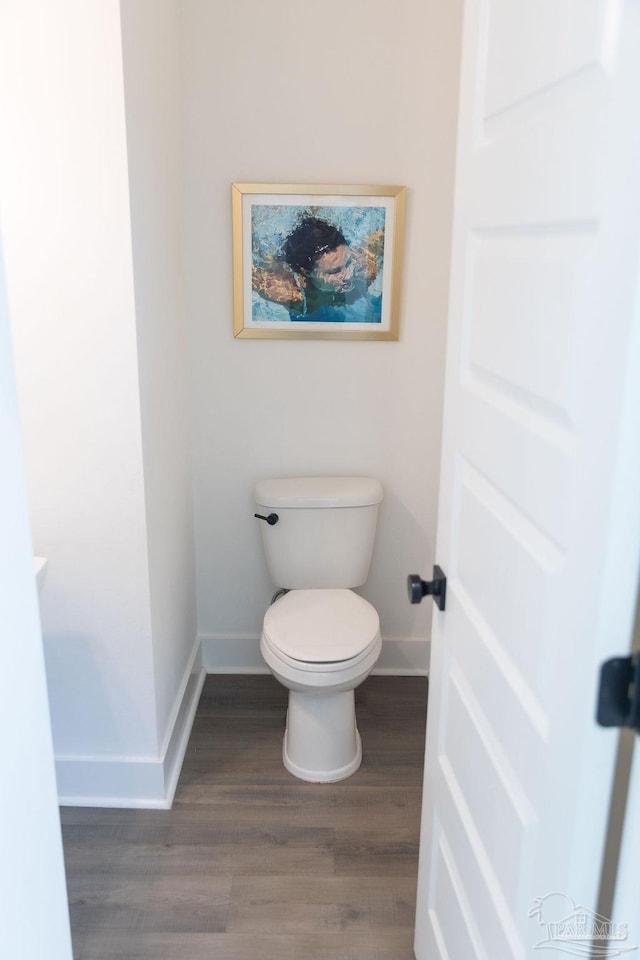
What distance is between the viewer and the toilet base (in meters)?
2.39

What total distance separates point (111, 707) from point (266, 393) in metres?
1.14

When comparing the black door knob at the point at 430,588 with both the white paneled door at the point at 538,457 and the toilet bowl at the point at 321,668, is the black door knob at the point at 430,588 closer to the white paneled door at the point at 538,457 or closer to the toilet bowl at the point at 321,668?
the white paneled door at the point at 538,457

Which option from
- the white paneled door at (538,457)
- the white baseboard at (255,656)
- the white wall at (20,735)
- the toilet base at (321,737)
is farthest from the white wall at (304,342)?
the white wall at (20,735)

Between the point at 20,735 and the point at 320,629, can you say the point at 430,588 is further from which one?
the point at 320,629

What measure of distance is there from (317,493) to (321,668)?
0.61 meters

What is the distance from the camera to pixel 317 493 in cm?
262

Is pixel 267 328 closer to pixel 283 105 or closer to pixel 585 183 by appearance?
pixel 283 105

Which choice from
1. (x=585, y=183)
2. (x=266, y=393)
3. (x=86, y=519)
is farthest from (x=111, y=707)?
(x=585, y=183)

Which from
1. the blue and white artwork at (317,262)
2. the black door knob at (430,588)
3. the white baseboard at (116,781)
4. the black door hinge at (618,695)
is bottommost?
the white baseboard at (116,781)

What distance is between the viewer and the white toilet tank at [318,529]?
2.63 m

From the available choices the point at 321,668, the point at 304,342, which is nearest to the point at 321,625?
the point at 321,668

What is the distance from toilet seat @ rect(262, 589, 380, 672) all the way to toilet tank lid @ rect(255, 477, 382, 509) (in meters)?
0.29

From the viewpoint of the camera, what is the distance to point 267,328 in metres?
2.68

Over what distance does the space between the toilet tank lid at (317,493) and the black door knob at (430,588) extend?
45.8 inches
